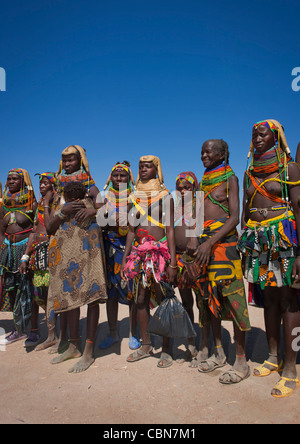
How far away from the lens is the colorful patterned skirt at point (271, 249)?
3279 millimetres

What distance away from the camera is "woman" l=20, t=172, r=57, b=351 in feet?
15.8

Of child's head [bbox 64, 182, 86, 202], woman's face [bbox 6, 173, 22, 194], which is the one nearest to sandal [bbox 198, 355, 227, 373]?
child's head [bbox 64, 182, 86, 202]

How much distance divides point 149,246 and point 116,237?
3.27ft

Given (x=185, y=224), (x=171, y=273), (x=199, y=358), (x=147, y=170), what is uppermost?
(x=147, y=170)

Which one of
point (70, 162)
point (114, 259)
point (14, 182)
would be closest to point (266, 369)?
point (114, 259)

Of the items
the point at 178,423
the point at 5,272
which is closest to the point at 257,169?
the point at 178,423

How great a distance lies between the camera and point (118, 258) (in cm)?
476

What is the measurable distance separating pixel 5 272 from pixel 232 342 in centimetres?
394

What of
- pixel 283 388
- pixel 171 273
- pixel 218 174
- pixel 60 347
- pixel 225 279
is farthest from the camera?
pixel 60 347

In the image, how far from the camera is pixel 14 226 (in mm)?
5277

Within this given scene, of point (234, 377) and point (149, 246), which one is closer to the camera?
point (234, 377)

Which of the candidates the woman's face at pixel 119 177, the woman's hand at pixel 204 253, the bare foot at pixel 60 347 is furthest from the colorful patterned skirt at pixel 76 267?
the woman's hand at pixel 204 253

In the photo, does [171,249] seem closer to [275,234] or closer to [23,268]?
[275,234]
